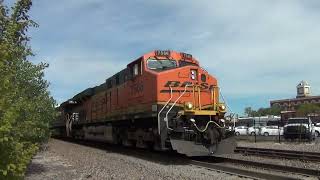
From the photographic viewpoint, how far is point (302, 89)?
160 m

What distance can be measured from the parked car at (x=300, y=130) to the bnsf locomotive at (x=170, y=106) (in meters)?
16.5

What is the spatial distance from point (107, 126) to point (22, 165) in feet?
61.7

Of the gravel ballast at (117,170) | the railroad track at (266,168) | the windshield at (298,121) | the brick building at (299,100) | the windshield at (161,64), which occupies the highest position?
the brick building at (299,100)

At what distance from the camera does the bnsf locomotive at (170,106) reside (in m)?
16.3

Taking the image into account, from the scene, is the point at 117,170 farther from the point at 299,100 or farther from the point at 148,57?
the point at 299,100

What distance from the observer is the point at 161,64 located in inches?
725

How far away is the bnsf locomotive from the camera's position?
1634cm

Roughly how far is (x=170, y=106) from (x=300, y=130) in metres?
19.9

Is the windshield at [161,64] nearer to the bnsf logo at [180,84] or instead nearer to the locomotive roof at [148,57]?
the locomotive roof at [148,57]

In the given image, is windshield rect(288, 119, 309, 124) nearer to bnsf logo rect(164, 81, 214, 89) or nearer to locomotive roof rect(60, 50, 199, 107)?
locomotive roof rect(60, 50, 199, 107)

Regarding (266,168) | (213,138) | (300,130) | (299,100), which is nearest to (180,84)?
(213,138)

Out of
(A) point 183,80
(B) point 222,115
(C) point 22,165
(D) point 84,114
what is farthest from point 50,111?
(D) point 84,114

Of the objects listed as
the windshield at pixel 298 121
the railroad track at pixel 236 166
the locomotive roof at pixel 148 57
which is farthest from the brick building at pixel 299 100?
the railroad track at pixel 236 166

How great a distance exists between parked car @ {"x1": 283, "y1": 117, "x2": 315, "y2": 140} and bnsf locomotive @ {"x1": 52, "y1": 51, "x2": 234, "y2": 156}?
16.5 metres
